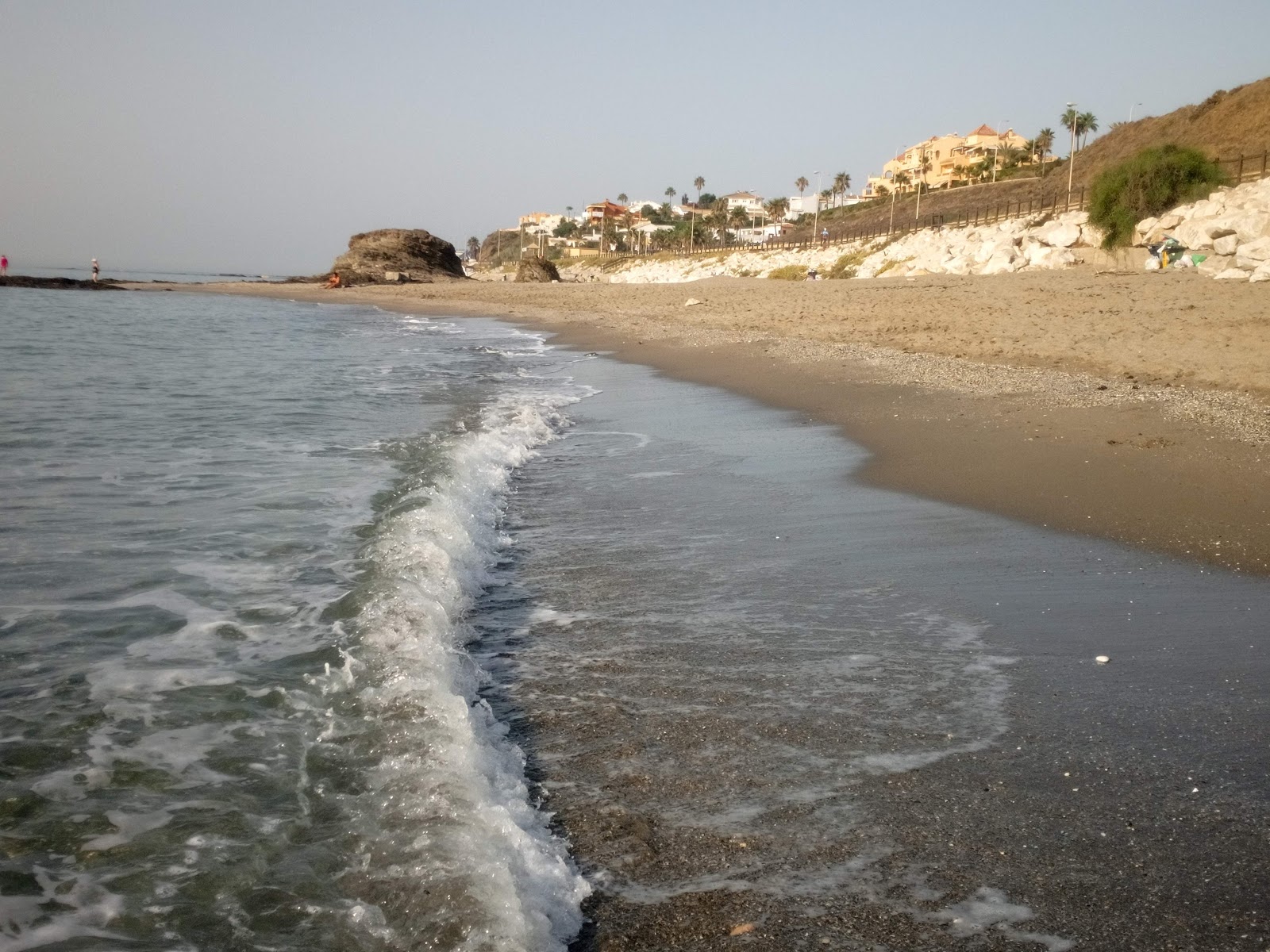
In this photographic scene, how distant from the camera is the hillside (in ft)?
139

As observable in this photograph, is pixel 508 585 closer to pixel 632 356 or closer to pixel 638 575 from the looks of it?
pixel 638 575

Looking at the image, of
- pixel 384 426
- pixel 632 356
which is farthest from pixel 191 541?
pixel 632 356

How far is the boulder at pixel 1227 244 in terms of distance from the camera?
18203mm

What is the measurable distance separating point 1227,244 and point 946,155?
9634 centimetres

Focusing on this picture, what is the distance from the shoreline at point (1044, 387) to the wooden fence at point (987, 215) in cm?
1325

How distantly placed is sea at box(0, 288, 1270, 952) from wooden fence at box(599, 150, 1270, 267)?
27.6 m

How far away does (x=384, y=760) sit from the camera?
3.09 m

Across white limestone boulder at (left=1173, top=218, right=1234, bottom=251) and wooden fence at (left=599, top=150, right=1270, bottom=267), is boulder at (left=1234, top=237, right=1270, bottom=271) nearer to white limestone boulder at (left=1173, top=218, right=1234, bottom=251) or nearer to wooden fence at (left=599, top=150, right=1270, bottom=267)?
white limestone boulder at (left=1173, top=218, right=1234, bottom=251)

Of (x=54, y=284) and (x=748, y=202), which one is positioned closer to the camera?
(x=54, y=284)

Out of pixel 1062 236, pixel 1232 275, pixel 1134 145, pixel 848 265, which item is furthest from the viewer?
pixel 1134 145

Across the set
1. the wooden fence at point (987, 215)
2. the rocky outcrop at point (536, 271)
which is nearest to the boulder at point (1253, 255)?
the wooden fence at point (987, 215)

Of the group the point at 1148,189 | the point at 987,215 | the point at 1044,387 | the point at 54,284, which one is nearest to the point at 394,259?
the point at 54,284

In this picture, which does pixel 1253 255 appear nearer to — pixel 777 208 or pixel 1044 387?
pixel 1044 387

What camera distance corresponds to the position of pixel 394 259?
6525 centimetres
